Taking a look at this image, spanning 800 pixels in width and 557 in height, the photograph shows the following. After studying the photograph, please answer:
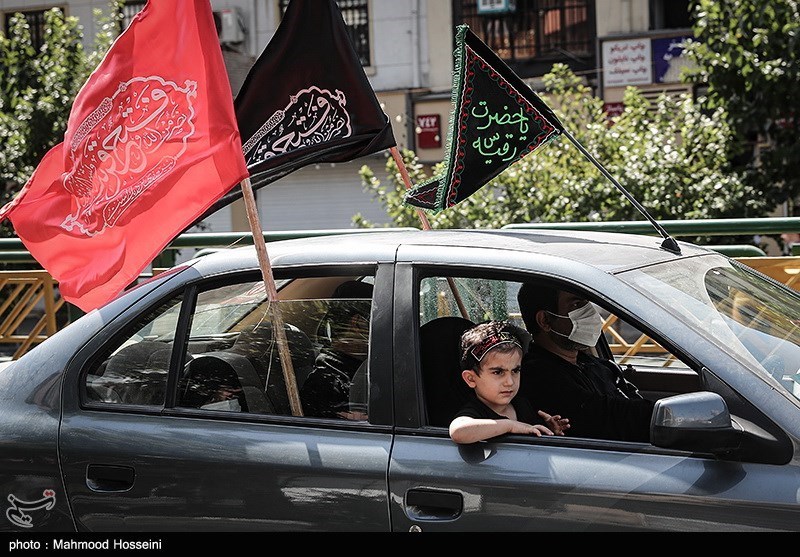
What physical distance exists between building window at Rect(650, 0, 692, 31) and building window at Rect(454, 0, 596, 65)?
1391 mm

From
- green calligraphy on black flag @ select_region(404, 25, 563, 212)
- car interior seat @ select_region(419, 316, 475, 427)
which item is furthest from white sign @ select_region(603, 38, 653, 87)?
car interior seat @ select_region(419, 316, 475, 427)

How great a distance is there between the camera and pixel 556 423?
3.54m

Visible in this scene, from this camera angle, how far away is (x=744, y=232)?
291 inches

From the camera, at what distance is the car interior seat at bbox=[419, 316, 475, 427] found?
3422 mm

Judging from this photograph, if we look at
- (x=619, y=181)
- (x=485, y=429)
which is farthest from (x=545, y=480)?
(x=619, y=181)

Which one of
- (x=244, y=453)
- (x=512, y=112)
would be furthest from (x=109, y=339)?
(x=512, y=112)

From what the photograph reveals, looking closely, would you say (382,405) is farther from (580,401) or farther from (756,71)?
(756,71)

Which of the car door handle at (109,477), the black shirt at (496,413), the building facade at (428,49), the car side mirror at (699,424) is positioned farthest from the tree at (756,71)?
the car door handle at (109,477)

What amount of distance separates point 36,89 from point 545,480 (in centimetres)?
1489

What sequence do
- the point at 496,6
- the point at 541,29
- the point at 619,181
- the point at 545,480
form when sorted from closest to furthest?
the point at 545,480, the point at 619,181, the point at 496,6, the point at 541,29

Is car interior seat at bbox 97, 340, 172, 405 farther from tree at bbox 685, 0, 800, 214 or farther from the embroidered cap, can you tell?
tree at bbox 685, 0, 800, 214
